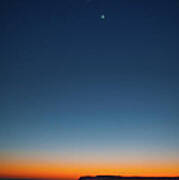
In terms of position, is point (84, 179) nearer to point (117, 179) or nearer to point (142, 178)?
point (117, 179)

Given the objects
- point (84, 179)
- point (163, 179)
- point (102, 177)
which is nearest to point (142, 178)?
point (163, 179)

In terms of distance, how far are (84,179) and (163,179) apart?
1911cm

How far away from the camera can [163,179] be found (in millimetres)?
64375

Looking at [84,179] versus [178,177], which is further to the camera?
[84,179]

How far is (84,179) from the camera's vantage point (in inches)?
2707

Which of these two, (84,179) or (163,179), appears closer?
(163,179)

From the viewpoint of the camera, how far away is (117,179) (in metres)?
66.2

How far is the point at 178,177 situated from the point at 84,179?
74.1 feet

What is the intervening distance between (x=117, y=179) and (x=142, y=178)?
20.9ft

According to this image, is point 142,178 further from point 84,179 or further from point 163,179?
point 84,179

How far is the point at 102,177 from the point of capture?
67.5 meters

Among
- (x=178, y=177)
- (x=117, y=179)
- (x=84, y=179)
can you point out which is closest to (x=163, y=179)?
(x=178, y=177)

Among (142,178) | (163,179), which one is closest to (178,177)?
(163,179)

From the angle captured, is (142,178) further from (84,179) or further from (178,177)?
(84,179)
